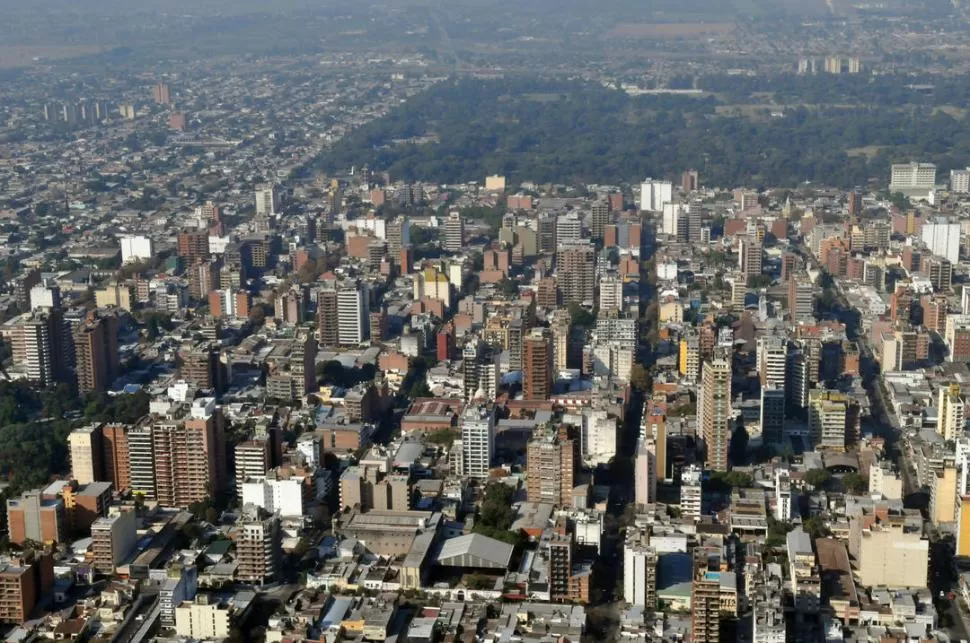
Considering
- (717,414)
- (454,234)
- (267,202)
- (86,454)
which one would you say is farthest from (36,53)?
(717,414)

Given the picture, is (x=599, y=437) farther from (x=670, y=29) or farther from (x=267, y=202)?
(x=670, y=29)

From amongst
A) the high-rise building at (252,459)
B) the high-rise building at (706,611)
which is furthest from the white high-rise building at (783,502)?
the high-rise building at (252,459)

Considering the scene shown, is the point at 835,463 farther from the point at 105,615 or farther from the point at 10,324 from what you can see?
the point at 10,324

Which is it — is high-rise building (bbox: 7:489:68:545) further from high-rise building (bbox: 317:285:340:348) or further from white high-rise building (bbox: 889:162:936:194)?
white high-rise building (bbox: 889:162:936:194)

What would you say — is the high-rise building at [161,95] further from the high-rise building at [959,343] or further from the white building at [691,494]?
the white building at [691,494]

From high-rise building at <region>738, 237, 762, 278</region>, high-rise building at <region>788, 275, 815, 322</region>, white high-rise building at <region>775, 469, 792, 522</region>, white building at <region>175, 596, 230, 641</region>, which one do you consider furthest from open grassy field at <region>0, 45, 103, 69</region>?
white building at <region>175, 596, 230, 641</region>

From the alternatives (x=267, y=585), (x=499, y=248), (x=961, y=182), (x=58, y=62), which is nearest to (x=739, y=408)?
(x=267, y=585)
